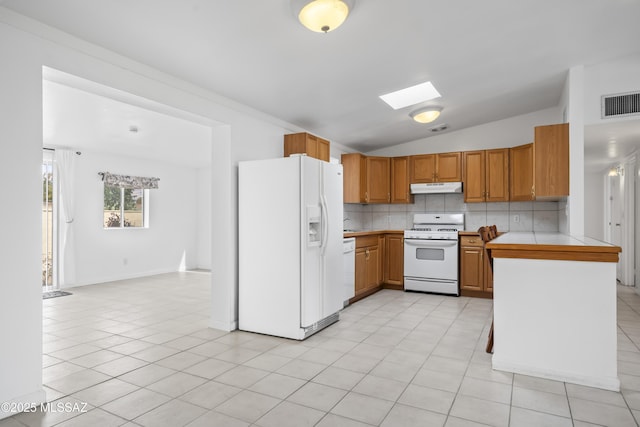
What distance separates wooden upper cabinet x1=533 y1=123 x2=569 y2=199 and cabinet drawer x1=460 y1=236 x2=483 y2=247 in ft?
4.32

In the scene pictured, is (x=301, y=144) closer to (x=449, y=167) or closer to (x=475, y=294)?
(x=449, y=167)

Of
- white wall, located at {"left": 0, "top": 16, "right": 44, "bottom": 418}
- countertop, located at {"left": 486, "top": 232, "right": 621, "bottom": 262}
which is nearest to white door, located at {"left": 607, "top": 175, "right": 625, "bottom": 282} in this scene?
countertop, located at {"left": 486, "top": 232, "right": 621, "bottom": 262}

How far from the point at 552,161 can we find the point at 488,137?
1.82 metres

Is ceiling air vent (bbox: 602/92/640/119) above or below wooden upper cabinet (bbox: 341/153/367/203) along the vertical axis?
above

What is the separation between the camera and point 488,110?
516 cm

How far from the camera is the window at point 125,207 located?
6.94 meters

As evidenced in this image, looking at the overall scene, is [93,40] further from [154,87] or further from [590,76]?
[590,76]

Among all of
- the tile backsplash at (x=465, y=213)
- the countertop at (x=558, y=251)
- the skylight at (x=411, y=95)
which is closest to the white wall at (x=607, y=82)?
the tile backsplash at (x=465, y=213)

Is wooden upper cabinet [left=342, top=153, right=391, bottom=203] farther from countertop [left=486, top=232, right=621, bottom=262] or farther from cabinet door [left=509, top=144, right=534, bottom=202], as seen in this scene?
countertop [left=486, top=232, right=621, bottom=262]

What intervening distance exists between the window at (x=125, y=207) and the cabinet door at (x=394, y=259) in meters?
4.82

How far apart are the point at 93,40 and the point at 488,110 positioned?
465 centimetres

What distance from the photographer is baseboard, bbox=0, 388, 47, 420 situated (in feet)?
6.97

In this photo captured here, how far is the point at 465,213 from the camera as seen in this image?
6.06 metres

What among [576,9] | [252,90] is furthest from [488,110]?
[252,90]
